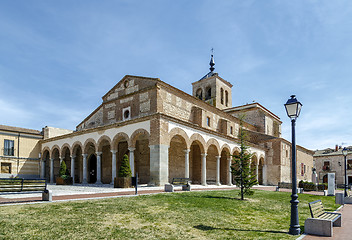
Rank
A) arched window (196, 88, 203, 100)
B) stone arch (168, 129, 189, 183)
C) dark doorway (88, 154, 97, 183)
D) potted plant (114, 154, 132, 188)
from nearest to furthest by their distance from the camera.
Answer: potted plant (114, 154, 132, 188) < stone arch (168, 129, 189, 183) < dark doorway (88, 154, 97, 183) < arched window (196, 88, 203, 100)

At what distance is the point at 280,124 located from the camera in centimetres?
4588

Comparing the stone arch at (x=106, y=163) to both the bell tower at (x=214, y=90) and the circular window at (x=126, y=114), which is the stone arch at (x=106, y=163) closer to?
the circular window at (x=126, y=114)

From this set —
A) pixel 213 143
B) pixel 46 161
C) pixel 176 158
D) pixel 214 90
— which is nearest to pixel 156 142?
pixel 176 158

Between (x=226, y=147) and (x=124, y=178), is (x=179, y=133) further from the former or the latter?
(x=226, y=147)

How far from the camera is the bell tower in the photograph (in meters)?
39.6

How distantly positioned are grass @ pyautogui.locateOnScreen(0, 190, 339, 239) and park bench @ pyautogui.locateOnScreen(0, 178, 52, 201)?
4.00 feet

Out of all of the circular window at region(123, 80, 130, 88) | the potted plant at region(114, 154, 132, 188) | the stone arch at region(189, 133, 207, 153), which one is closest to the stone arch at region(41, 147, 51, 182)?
the circular window at region(123, 80, 130, 88)

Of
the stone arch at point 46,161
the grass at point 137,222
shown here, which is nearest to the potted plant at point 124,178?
the grass at point 137,222

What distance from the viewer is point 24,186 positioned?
31.9ft

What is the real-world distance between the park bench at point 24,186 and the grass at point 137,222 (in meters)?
1.22

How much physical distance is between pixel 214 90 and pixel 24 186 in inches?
1292

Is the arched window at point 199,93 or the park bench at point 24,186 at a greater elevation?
the arched window at point 199,93

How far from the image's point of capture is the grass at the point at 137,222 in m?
5.89

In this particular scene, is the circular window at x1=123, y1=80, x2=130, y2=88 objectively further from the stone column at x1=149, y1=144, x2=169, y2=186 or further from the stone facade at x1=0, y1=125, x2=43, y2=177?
the stone facade at x1=0, y1=125, x2=43, y2=177
